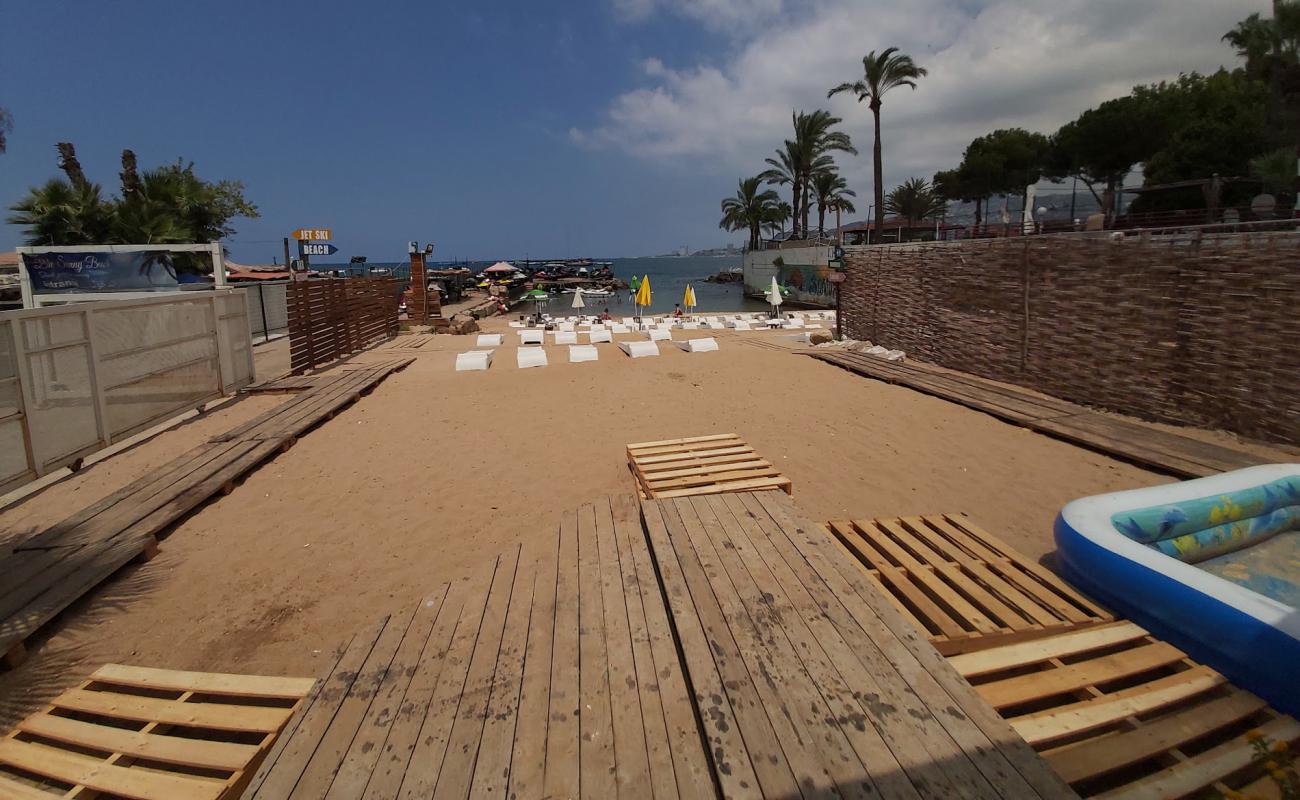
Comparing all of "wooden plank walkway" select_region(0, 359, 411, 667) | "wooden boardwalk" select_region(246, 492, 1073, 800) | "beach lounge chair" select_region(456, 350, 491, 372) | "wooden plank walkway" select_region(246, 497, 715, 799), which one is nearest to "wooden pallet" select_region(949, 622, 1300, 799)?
"wooden boardwalk" select_region(246, 492, 1073, 800)

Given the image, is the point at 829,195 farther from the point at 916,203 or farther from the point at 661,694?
the point at 661,694

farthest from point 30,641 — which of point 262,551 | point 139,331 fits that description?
point 139,331

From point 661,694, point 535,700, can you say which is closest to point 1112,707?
point 661,694

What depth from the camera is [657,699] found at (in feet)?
7.61

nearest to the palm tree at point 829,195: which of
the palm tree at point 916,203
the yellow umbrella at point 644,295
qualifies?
the palm tree at point 916,203

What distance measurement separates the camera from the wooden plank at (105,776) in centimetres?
227

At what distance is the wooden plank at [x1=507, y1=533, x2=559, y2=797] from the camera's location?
198cm

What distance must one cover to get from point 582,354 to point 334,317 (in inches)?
233

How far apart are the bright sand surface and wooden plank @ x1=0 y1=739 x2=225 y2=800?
71cm

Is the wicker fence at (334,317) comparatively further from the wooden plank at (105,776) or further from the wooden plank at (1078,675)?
the wooden plank at (1078,675)

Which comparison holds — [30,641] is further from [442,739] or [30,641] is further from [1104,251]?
[1104,251]

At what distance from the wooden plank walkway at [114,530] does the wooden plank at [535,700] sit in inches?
114

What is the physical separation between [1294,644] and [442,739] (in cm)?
333

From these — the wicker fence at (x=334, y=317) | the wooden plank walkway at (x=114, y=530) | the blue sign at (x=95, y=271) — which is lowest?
the wooden plank walkway at (x=114, y=530)
